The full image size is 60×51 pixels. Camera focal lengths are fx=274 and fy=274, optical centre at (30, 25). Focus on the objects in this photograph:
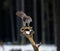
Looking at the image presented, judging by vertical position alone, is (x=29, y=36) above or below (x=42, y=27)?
above

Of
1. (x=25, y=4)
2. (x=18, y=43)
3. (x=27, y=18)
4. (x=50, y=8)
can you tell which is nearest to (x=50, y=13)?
(x=50, y=8)

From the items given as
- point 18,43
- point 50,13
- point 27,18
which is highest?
point 27,18

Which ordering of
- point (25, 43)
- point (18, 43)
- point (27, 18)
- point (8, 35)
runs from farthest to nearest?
point (8, 35)
point (18, 43)
point (25, 43)
point (27, 18)

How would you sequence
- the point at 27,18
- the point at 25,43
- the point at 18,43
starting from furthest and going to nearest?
1. the point at 18,43
2. the point at 25,43
3. the point at 27,18

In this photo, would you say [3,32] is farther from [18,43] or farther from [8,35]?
[18,43]

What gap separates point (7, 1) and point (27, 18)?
2.35m

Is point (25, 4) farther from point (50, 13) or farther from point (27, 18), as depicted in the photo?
point (27, 18)

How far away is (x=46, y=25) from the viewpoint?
3.79 m

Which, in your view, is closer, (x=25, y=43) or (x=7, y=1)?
(x=25, y=43)

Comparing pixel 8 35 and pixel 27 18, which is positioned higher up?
pixel 27 18

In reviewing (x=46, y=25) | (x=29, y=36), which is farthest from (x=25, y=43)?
(x=29, y=36)

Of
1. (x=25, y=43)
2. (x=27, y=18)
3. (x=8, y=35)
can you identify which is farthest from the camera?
(x=8, y=35)

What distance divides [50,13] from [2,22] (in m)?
0.73

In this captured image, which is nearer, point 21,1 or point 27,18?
point 27,18
